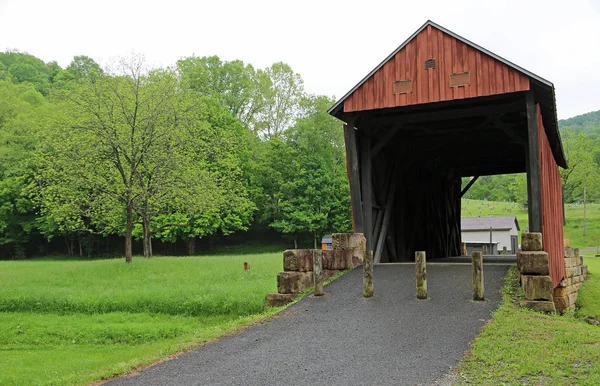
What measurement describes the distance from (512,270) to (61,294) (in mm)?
13868

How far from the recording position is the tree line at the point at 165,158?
24250mm

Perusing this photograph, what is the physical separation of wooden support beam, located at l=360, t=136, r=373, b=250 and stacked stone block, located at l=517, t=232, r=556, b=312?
4993mm

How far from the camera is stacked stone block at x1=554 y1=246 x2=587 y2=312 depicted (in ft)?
54.2

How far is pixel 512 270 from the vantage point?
512 inches

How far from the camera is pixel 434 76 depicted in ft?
47.6

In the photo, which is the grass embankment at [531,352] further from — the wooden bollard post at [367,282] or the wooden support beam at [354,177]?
the wooden support beam at [354,177]

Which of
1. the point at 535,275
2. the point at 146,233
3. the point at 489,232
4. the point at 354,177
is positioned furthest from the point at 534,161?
the point at 489,232

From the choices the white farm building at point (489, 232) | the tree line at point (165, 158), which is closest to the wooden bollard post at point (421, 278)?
the tree line at point (165, 158)

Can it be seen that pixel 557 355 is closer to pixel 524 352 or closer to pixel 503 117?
pixel 524 352

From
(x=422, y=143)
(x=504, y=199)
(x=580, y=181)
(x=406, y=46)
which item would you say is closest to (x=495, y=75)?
(x=406, y=46)

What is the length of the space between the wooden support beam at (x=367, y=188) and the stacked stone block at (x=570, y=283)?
18.4 feet

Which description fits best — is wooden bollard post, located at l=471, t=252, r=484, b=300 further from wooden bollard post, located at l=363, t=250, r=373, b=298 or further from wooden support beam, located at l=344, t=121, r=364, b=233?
wooden support beam, located at l=344, t=121, r=364, b=233

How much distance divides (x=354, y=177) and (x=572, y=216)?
6016cm

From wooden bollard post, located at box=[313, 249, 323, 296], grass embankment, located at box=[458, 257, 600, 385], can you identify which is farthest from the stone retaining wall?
wooden bollard post, located at box=[313, 249, 323, 296]
